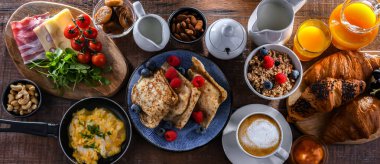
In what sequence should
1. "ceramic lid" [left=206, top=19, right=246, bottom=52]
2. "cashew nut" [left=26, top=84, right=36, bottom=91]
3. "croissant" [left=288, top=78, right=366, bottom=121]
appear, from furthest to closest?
"cashew nut" [left=26, top=84, right=36, bottom=91]
"croissant" [left=288, top=78, right=366, bottom=121]
"ceramic lid" [left=206, top=19, right=246, bottom=52]

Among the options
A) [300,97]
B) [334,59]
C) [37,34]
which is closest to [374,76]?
[334,59]

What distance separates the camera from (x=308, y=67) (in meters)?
2.45

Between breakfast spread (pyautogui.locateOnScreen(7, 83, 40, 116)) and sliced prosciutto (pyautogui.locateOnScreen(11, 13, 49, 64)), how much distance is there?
14cm

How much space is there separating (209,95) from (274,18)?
0.53 m

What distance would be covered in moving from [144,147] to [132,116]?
0.73ft

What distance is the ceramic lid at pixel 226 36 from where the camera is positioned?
2.14 meters

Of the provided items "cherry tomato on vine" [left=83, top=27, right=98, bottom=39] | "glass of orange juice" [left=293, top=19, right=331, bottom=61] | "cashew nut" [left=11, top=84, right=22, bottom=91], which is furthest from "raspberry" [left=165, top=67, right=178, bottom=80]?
"cashew nut" [left=11, top=84, right=22, bottom=91]

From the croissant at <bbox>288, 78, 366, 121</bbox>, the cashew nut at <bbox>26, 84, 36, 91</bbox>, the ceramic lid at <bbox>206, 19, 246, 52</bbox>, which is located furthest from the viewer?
the cashew nut at <bbox>26, 84, 36, 91</bbox>

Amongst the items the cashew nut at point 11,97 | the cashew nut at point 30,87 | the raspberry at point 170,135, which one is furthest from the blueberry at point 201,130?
the cashew nut at point 11,97

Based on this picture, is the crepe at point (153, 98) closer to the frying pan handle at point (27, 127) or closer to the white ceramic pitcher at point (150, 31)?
the white ceramic pitcher at point (150, 31)

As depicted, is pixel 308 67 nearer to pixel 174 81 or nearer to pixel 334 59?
pixel 334 59

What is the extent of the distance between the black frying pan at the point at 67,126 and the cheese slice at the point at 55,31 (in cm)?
36

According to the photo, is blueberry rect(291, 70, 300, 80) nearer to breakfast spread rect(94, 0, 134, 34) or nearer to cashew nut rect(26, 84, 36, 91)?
breakfast spread rect(94, 0, 134, 34)

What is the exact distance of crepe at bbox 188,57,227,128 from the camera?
2.24 m
